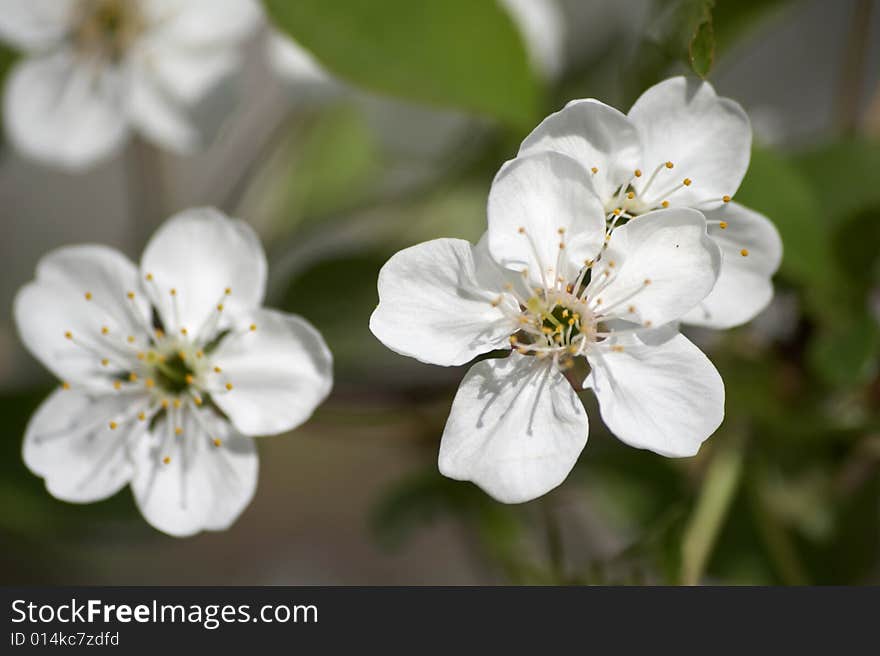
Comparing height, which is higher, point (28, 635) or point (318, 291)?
point (318, 291)

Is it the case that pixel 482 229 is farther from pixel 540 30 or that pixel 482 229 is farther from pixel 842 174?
pixel 842 174

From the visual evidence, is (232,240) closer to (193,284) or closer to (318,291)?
(193,284)

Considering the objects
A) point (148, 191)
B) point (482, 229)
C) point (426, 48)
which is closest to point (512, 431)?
point (426, 48)

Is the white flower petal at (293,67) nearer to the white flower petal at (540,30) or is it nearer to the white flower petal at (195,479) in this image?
the white flower petal at (540,30)

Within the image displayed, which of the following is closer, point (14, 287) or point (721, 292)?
point (721, 292)

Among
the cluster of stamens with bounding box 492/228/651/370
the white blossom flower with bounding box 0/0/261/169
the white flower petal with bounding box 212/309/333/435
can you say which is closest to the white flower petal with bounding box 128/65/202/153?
the white blossom flower with bounding box 0/0/261/169

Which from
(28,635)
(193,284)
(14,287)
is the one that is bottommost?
(28,635)

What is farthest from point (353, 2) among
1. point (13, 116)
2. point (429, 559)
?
point (429, 559)

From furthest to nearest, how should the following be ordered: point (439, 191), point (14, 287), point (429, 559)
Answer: point (429, 559) → point (14, 287) → point (439, 191)
